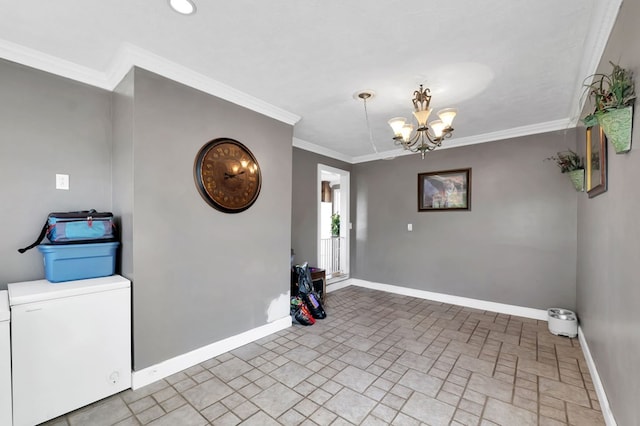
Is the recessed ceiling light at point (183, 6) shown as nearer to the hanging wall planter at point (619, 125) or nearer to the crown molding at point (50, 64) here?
the crown molding at point (50, 64)

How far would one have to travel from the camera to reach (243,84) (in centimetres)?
254

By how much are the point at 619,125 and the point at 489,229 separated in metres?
2.90

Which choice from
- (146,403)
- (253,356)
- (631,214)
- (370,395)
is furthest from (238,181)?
(631,214)

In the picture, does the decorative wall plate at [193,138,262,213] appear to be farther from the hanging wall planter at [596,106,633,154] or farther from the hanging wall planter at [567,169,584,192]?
the hanging wall planter at [567,169,584,192]

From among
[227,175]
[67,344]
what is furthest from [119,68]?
[67,344]

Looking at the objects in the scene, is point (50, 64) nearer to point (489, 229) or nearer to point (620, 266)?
point (620, 266)

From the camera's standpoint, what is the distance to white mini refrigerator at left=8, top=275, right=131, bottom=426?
165 cm

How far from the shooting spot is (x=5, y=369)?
60.9 inches

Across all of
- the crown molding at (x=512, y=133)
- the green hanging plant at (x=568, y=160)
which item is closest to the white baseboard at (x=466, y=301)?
the green hanging plant at (x=568, y=160)

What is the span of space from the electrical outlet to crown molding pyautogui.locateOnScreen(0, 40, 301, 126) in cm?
84

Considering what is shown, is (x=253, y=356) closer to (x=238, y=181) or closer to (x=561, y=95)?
(x=238, y=181)

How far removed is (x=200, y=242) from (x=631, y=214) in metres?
2.91

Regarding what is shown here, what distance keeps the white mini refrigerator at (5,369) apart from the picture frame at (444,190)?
4.72 m

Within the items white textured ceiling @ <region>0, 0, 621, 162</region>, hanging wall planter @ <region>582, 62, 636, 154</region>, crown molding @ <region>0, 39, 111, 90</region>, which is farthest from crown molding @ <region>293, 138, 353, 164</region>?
hanging wall planter @ <region>582, 62, 636, 154</region>
